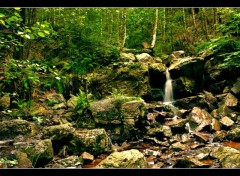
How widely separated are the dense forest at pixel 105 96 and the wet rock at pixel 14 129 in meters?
0.02

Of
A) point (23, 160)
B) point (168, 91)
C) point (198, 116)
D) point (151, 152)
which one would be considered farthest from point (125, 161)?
point (168, 91)

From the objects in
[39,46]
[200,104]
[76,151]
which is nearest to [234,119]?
[200,104]

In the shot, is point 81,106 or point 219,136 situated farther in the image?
point 81,106

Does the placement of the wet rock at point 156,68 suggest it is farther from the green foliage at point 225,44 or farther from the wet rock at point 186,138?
the wet rock at point 186,138

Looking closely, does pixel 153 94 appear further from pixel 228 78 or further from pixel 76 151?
pixel 76 151

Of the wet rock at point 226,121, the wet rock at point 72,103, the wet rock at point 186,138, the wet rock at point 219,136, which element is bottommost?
the wet rock at point 186,138

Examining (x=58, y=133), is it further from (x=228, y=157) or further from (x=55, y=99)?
(x=55, y=99)

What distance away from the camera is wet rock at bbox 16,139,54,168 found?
511 centimetres

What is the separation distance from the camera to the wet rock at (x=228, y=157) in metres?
4.90

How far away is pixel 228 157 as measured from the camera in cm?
508

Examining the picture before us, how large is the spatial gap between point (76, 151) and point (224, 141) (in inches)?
156

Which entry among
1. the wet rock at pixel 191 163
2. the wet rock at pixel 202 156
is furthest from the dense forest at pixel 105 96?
the wet rock at pixel 202 156

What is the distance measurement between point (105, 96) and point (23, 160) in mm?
6135

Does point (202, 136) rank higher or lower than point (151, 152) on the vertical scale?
higher
